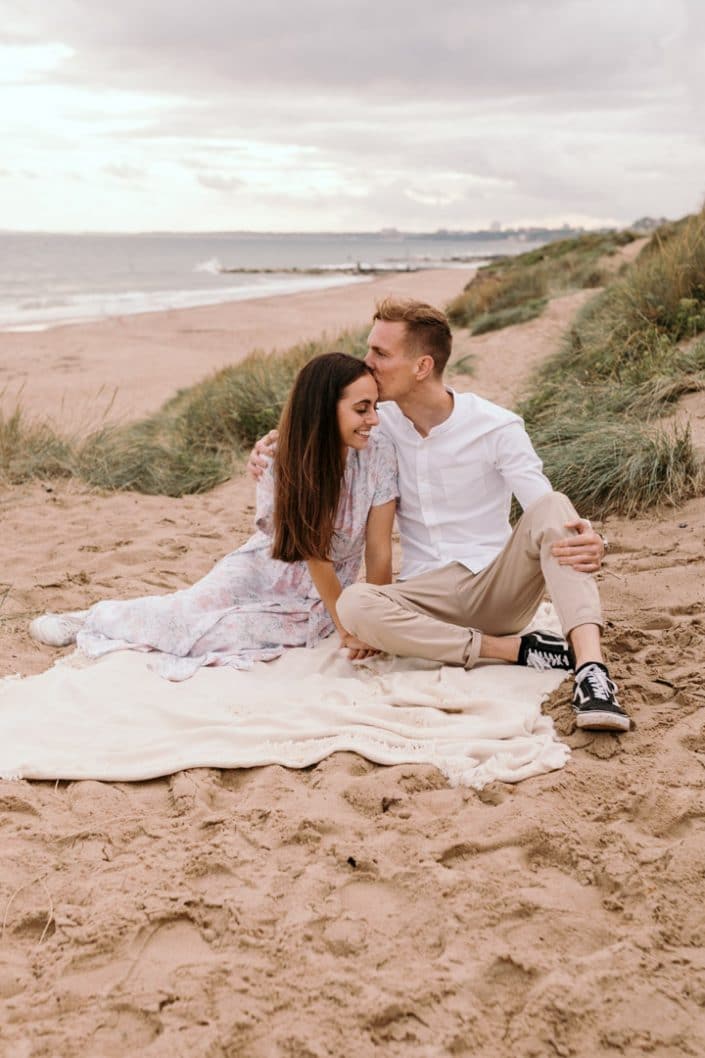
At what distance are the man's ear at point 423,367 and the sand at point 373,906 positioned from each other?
1.43 metres

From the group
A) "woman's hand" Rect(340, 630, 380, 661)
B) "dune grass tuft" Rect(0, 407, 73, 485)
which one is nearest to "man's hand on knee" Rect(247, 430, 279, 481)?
"woman's hand" Rect(340, 630, 380, 661)

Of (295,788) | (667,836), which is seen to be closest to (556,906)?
(667,836)

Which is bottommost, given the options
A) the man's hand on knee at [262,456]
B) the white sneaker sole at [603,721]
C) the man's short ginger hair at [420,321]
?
the white sneaker sole at [603,721]

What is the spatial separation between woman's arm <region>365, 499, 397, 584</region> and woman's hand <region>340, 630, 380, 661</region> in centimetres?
25

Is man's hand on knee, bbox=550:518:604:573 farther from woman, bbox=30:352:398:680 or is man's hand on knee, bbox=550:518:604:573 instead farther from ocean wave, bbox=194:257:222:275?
ocean wave, bbox=194:257:222:275

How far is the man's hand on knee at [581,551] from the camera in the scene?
3.60 m

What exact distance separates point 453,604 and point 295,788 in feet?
3.85

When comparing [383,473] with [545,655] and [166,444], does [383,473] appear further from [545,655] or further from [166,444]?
[166,444]

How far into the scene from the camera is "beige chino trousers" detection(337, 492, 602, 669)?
367 cm

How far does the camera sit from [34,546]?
5965 mm

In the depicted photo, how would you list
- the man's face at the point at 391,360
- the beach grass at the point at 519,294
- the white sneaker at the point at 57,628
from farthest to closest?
the beach grass at the point at 519,294 < the white sneaker at the point at 57,628 < the man's face at the point at 391,360

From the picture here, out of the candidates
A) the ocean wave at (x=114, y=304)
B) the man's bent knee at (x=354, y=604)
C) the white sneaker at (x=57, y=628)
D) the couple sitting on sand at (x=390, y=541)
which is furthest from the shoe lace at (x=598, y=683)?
the ocean wave at (x=114, y=304)

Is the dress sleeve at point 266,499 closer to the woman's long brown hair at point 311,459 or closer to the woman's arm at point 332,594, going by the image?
the woman's long brown hair at point 311,459

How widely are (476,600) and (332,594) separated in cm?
62
